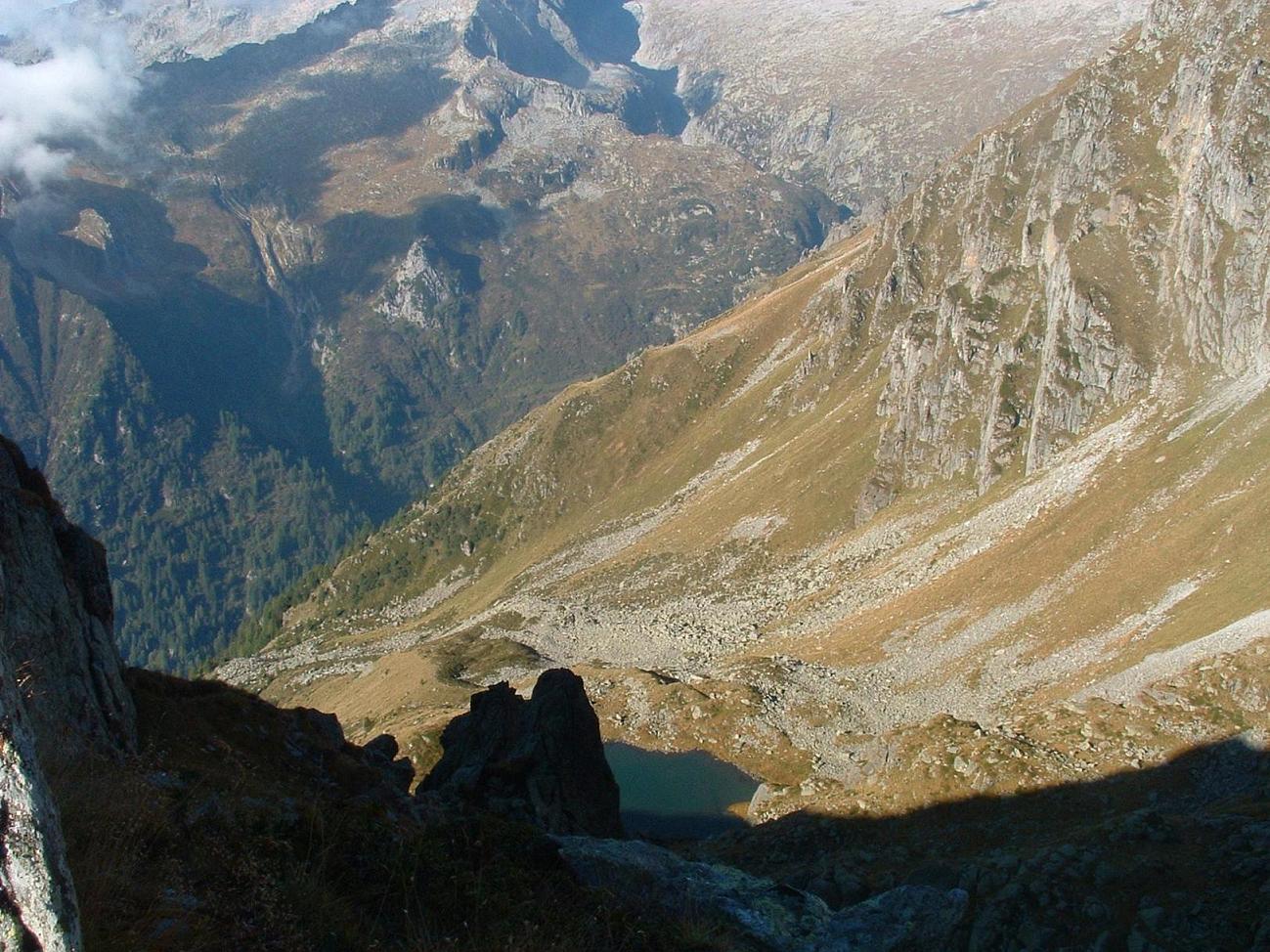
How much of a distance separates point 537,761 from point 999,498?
8690cm

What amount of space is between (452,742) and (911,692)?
43921 millimetres

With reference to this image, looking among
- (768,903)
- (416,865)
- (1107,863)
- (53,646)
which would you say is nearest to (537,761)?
(768,903)

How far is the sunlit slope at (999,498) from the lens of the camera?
74.5 metres

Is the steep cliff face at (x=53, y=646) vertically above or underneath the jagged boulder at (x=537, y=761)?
above

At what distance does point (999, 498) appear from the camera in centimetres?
11275

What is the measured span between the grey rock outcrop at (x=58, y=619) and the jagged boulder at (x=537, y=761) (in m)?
16.1

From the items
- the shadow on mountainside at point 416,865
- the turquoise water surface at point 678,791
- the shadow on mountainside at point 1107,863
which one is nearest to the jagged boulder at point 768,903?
the shadow on mountainside at point 416,865

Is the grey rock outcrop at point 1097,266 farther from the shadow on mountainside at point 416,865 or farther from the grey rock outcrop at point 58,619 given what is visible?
the grey rock outcrop at point 58,619

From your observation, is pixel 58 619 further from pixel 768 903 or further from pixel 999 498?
pixel 999 498

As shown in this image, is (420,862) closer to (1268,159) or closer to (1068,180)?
(1268,159)

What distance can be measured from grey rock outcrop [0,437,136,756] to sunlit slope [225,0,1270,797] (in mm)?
50038

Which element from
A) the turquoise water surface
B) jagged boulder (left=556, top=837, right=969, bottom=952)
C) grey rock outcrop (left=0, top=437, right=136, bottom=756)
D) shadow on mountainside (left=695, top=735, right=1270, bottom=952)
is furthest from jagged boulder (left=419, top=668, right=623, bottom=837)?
the turquoise water surface

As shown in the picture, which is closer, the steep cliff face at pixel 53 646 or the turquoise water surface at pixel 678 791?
the steep cliff face at pixel 53 646

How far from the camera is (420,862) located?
14.1m
